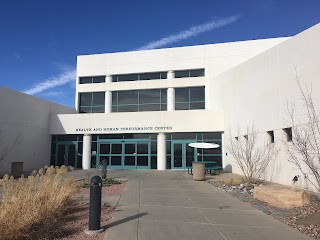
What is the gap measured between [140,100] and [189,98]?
16.0 ft

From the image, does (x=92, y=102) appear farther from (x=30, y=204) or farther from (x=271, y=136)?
(x=30, y=204)

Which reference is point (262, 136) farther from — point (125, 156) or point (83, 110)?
point (83, 110)

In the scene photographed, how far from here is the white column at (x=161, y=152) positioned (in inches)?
995

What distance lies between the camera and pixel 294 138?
13531 millimetres

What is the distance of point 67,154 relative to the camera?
2756cm

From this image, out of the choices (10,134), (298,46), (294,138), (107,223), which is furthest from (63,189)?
(10,134)

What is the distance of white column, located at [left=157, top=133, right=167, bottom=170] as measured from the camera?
25.3 m

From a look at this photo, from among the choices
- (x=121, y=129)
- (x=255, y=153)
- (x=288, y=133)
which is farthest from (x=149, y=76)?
(x=288, y=133)

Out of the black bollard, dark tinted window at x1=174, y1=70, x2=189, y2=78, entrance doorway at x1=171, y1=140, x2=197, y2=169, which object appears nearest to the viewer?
the black bollard

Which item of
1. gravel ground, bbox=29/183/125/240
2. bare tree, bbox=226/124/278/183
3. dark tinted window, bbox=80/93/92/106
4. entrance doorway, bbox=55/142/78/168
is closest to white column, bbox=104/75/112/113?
dark tinted window, bbox=80/93/92/106

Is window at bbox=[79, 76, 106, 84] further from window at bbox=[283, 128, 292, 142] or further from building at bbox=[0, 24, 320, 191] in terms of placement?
window at bbox=[283, 128, 292, 142]

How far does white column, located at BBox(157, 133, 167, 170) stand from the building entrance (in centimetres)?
98

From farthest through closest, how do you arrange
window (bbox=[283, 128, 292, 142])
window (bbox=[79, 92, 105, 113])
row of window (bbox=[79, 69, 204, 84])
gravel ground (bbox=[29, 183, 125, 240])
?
window (bbox=[79, 92, 105, 113]) → row of window (bbox=[79, 69, 204, 84]) → window (bbox=[283, 128, 292, 142]) → gravel ground (bbox=[29, 183, 125, 240])

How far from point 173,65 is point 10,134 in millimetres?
15581
